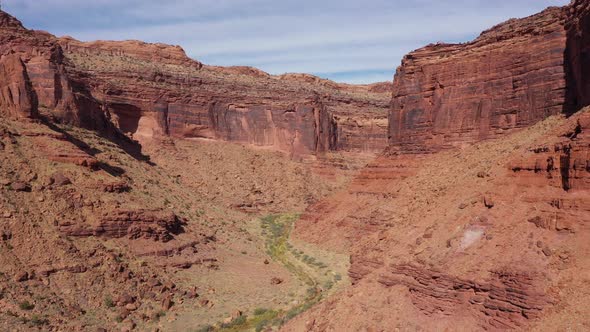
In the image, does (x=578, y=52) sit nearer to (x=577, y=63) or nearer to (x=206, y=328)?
(x=577, y=63)

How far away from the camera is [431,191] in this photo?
26.9 m

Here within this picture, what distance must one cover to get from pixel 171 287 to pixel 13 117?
52.0 ft

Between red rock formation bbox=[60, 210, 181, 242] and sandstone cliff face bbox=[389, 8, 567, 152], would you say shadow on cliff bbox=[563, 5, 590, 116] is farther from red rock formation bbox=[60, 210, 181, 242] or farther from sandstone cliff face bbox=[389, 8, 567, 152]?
red rock formation bbox=[60, 210, 181, 242]

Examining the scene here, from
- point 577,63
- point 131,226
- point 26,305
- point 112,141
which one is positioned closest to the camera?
point 26,305

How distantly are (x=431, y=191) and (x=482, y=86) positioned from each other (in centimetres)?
927

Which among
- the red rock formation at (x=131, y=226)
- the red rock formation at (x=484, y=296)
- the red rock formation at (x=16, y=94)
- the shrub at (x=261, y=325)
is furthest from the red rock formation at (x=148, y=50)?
the red rock formation at (x=484, y=296)

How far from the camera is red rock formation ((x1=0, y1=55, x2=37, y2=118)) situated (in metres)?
32.4

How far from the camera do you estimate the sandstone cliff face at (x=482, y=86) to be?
28.4m

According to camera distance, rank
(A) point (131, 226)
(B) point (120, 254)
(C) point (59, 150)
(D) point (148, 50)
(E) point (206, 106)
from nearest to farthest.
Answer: (B) point (120, 254) → (A) point (131, 226) → (C) point (59, 150) → (E) point (206, 106) → (D) point (148, 50)

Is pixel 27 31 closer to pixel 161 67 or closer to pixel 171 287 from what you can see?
pixel 161 67

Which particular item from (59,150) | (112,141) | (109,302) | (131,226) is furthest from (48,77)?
(109,302)

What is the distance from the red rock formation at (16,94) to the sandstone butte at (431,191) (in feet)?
0.28

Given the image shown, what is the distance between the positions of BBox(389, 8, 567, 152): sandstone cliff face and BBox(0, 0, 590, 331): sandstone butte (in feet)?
0.26

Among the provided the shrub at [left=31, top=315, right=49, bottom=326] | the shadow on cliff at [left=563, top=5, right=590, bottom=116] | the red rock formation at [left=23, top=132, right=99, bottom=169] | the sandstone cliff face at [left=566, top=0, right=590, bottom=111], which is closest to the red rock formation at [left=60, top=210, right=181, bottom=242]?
the red rock formation at [left=23, top=132, right=99, bottom=169]
